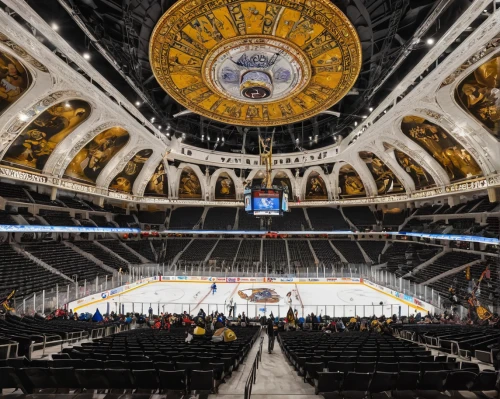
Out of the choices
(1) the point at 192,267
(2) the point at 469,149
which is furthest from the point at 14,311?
(2) the point at 469,149

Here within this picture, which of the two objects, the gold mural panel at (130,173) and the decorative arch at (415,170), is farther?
the gold mural panel at (130,173)

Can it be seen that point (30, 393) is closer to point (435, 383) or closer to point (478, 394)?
point (435, 383)

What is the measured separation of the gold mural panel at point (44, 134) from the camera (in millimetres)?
20109

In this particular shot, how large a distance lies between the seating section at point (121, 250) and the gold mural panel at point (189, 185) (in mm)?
9922

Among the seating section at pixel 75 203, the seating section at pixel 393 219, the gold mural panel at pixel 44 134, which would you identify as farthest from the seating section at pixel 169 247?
the seating section at pixel 393 219

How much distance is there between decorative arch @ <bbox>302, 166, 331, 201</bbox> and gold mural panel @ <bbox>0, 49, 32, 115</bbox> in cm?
2968

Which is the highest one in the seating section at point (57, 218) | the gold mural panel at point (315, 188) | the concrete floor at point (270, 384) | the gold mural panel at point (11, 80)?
the gold mural panel at point (315, 188)

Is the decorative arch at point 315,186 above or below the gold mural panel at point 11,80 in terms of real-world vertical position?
above

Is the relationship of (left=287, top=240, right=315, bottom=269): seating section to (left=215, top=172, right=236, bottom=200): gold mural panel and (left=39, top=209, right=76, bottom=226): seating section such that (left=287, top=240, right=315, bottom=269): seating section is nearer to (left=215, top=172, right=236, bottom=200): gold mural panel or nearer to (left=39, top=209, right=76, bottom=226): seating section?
(left=215, top=172, right=236, bottom=200): gold mural panel

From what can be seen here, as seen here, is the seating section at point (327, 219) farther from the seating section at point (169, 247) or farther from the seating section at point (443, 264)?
the seating section at point (169, 247)

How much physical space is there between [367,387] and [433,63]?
16339 mm

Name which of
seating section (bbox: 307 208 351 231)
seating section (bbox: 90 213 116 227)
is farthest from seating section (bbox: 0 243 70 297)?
seating section (bbox: 307 208 351 231)

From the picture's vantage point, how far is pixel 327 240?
132ft

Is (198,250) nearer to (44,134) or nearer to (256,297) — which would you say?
(256,297)
